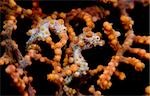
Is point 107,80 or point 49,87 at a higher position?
point 49,87

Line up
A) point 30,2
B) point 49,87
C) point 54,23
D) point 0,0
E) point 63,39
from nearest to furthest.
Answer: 1. point 63,39
2. point 54,23
3. point 0,0
4. point 49,87
5. point 30,2

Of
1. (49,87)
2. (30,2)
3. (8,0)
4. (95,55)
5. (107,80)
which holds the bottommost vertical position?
(107,80)

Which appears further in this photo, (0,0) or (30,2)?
(30,2)

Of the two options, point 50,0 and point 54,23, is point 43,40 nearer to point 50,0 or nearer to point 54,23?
point 54,23

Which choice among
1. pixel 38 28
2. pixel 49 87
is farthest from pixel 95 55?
pixel 38 28

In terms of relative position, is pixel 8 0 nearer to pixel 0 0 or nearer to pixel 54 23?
pixel 0 0

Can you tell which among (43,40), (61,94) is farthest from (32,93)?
(43,40)

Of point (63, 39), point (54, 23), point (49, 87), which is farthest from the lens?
point (49, 87)

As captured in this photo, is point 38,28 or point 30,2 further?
point 30,2

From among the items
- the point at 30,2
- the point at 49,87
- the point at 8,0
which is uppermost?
the point at 30,2
